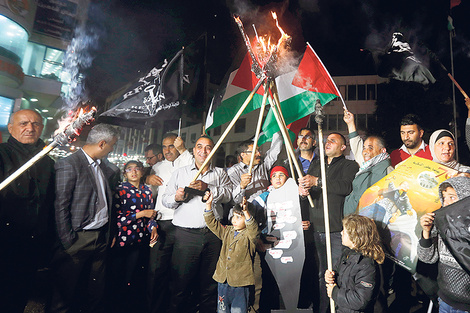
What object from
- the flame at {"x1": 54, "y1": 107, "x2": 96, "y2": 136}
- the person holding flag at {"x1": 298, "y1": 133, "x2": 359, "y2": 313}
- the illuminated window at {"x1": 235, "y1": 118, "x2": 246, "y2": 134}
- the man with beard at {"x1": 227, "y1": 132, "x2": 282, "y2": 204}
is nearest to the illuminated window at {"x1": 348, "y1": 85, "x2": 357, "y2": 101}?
the illuminated window at {"x1": 235, "y1": 118, "x2": 246, "y2": 134}

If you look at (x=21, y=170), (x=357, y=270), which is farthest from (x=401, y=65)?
(x=21, y=170)

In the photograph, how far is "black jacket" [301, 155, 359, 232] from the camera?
12.3ft

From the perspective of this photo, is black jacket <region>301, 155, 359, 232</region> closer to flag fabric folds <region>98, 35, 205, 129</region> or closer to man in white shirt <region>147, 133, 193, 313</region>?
man in white shirt <region>147, 133, 193, 313</region>

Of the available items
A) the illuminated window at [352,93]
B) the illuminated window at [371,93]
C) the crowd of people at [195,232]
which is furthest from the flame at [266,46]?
the illuminated window at [371,93]

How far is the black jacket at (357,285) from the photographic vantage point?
2.52m

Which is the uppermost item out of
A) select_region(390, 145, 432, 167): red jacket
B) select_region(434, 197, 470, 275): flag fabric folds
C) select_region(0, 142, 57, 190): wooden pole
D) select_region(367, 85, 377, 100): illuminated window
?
select_region(367, 85, 377, 100): illuminated window

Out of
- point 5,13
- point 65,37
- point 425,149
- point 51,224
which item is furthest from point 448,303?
point 65,37

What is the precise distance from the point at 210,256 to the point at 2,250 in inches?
93.0

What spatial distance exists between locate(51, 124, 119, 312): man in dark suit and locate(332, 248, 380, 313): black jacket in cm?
274

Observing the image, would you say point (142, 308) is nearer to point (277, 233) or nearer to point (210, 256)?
point (210, 256)

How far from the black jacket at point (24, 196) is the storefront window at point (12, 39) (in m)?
20.3

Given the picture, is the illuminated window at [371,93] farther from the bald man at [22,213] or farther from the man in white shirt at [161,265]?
the bald man at [22,213]

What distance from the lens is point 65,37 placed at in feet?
71.5

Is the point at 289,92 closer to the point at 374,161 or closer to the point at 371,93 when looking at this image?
the point at 374,161
